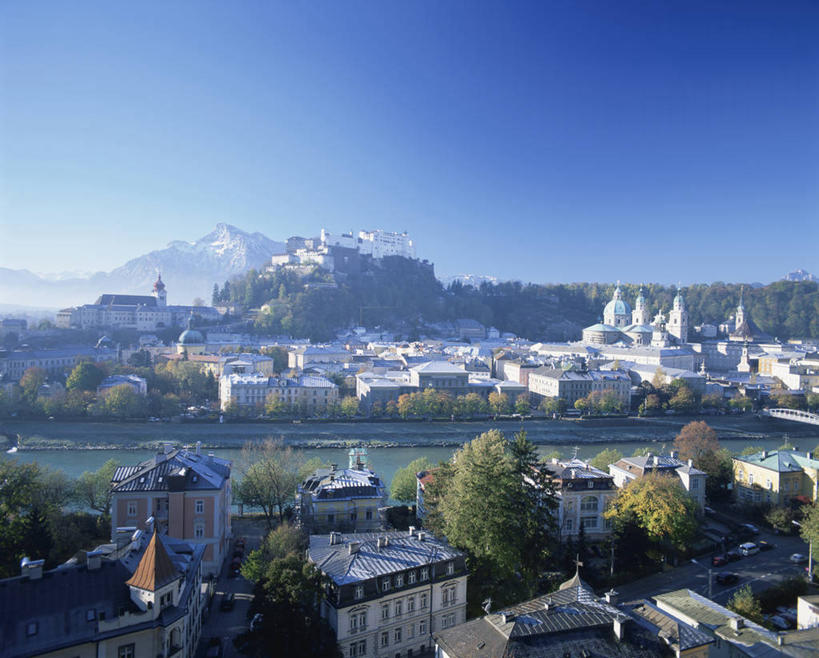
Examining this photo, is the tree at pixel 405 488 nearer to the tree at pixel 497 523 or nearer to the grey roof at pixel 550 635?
the tree at pixel 497 523

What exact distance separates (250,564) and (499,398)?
53.7 ft

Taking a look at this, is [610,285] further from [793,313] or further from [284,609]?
[284,609]

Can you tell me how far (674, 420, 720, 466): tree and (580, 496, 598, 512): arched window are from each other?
3.63 m

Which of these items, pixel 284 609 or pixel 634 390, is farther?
pixel 634 390

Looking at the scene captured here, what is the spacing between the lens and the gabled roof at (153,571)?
461 cm

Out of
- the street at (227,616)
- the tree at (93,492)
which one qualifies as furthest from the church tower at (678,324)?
the street at (227,616)

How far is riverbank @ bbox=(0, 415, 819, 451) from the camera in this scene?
1645cm

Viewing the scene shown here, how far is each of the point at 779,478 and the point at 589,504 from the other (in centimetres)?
393

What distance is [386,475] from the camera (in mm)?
13539

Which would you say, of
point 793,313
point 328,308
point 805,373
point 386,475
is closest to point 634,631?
point 386,475

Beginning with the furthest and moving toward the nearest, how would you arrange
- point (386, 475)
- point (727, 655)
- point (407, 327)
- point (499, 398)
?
point (407, 327)
point (499, 398)
point (386, 475)
point (727, 655)

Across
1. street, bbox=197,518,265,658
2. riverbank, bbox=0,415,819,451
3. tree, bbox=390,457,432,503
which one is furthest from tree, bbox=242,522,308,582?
riverbank, bbox=0,415,819,451

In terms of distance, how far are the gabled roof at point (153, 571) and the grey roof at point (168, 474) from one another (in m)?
2.73

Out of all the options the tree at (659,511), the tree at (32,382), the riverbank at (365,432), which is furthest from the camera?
the tree at (32,382)
